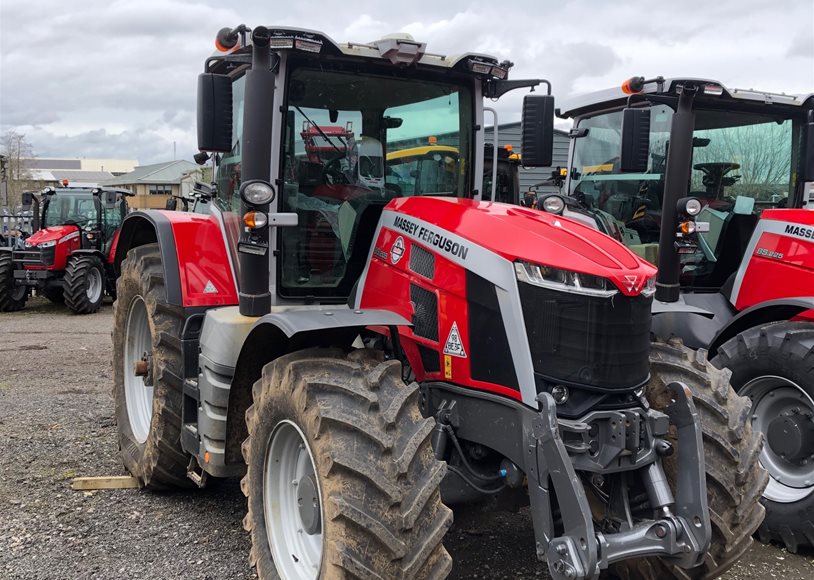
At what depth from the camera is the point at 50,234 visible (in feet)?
44.5

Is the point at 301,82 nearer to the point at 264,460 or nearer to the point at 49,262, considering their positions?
the point at 264,460

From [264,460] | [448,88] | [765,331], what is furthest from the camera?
[765,331]

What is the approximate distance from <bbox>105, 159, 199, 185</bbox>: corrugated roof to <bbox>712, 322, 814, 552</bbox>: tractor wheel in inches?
2163

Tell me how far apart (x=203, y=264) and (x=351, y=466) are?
206cm

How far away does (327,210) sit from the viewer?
3.74 m

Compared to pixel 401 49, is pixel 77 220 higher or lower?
lower

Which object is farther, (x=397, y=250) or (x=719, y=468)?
(x=397, y=250)

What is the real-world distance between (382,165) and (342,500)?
6.16ft

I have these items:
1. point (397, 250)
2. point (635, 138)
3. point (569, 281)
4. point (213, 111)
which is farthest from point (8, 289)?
point (569, 281)

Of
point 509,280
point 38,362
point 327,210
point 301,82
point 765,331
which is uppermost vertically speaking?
point 301,82

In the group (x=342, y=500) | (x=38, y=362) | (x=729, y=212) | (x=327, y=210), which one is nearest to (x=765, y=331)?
(x=729, y=212)

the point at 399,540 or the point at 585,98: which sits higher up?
the point at 585,98

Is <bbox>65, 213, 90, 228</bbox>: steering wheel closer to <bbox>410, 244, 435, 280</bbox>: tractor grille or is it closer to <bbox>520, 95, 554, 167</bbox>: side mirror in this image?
<bbox>520, 95, 554, 167</bbox>: side mirror

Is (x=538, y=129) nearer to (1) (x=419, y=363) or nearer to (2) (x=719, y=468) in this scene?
(1) (x=419, y=363)
